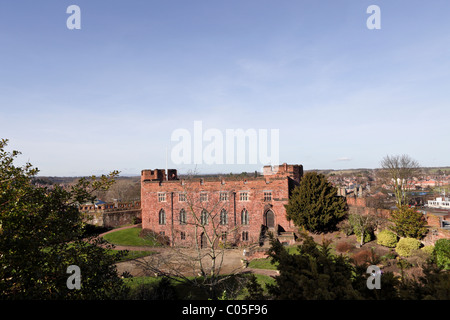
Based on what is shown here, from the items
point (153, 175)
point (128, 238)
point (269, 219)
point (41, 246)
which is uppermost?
point (153, 175)

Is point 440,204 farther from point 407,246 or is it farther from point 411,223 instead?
point 407,246

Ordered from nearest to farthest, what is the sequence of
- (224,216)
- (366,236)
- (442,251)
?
(442,251) → (366,236) → (224,216)

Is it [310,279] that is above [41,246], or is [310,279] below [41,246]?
below

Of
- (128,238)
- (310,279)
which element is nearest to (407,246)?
(310,279)

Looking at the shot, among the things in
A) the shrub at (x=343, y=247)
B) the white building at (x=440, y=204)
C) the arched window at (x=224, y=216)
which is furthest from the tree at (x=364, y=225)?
the white building at (x=440, y=204)

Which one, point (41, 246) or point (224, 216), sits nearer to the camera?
point (41, 246)

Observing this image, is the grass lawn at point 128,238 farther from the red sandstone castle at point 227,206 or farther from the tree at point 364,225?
the tree at point 364,225

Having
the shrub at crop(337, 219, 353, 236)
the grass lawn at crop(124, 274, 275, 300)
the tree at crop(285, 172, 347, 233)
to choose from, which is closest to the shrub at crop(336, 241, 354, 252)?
the shrub at crop(337, 219, 353, 236)
